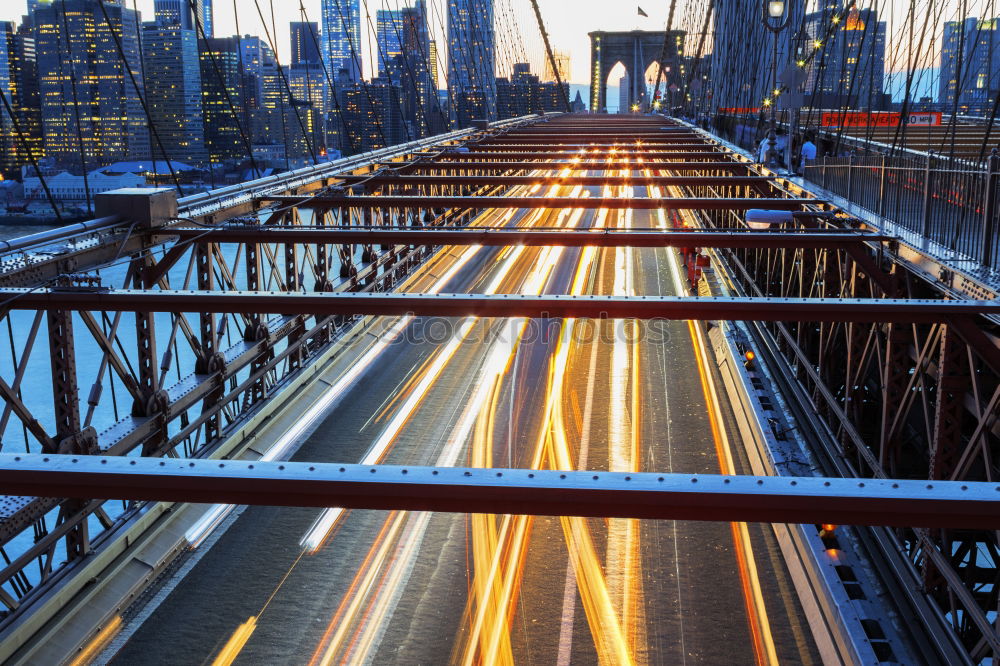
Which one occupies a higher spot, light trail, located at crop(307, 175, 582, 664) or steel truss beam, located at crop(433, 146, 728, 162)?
steel truss beam, located at crop(433, 146, 728, 162)

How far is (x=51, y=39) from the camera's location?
997 inches

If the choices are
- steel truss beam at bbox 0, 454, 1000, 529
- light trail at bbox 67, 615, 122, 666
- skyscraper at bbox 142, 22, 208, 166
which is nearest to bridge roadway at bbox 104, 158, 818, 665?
light trail at bbox 67, 615, 122, 666

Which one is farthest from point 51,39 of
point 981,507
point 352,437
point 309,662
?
point 981,507

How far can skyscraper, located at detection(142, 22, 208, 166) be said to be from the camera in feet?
83.6

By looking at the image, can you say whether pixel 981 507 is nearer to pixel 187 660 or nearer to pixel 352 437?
pixel 187 660

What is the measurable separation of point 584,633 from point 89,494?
21.2ft

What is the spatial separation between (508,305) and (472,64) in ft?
176

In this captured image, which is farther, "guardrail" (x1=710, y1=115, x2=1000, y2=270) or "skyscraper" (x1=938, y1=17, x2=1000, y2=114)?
"skyscraper" (x1=938, y1=17, x2=1000, y2=114)

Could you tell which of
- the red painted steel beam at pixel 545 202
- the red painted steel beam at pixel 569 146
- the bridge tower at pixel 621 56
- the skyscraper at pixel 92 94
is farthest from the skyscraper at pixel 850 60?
the bridge tower at pixel 621 56

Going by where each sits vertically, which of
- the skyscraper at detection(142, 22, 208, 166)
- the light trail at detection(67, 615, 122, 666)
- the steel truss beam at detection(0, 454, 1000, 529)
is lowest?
the light trail at detection(67, 615, 122, 666)

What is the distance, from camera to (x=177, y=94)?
1021 inches

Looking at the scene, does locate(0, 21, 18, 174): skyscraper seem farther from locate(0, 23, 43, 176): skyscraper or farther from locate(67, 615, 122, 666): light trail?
locate(67, 615, 122, 666): light trail

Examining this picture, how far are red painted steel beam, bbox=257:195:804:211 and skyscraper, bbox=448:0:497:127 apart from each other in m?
32.6

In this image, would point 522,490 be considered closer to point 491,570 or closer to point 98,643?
point 98,643
